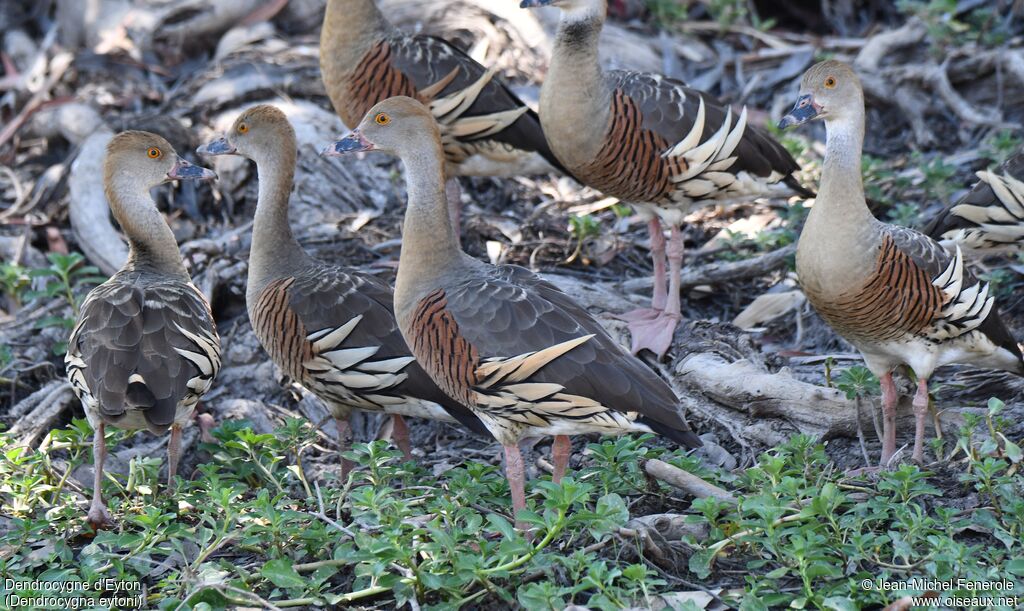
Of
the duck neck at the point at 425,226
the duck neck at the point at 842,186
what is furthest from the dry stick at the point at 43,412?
the duck neck at the point at 842,186

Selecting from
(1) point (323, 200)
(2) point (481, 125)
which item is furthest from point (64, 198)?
(2) point (481, 125)

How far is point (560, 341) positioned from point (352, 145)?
1530 mm

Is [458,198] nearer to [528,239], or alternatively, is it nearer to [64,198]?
[528,239]

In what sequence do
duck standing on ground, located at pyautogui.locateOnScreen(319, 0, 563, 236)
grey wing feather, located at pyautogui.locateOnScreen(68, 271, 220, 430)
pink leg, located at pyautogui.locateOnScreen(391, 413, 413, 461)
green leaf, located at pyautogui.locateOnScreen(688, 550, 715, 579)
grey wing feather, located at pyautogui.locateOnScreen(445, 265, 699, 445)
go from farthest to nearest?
duck standing on ground, located at pyautogui.locateOnScreen(319, 0, 563, 236)
pink leg, located at pyautogui.locateOnScreen(391, 413, 413, 461)
grey wing feather, located at pyautogui.locateOnScreen(68, 271, 220, 430)
grey wing feather, located at pyautogui.locateOnScreen(445, 265, 699, 445)
green leaf, located at pyautogui.locateOnScreen(688, 550, 715, 579)

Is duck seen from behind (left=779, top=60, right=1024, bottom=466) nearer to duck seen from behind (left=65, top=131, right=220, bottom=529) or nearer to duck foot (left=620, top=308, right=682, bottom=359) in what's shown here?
duck foot (left=620, top=308, right=682, bottom=359)

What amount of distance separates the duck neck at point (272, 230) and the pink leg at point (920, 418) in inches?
121

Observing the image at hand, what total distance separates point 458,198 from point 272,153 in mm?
1486

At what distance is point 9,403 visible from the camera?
6.38 m

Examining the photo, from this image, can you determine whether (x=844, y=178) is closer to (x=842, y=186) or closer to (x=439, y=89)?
(x=842, y=186)

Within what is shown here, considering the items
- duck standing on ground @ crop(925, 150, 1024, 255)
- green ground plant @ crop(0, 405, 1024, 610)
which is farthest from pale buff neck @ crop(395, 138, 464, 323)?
duck standing on ground @ crop(925, 150, 1024, 255)

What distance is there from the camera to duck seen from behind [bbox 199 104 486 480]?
5.40 metres

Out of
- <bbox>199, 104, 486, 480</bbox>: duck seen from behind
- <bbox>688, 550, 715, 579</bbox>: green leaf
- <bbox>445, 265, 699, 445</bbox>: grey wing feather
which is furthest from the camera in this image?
<bbox>199, 104, 486, 480</bbox>: duck seen from behind

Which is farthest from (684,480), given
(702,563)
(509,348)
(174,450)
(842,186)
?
(174,450)

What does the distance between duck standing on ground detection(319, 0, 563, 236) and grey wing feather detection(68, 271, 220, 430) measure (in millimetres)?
1946
